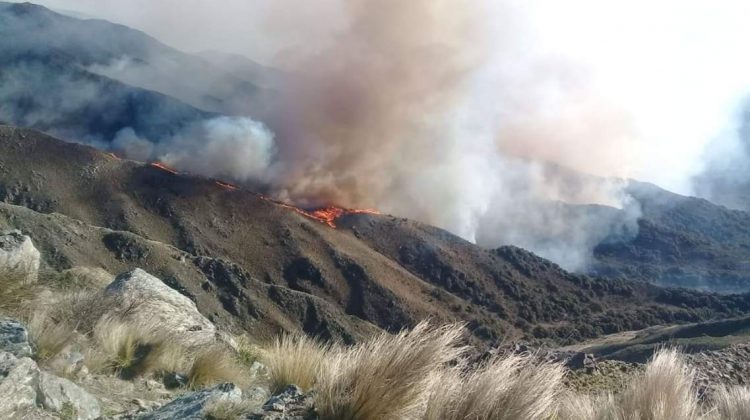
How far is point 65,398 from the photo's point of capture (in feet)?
20.0

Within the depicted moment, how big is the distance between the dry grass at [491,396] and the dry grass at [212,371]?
422cm

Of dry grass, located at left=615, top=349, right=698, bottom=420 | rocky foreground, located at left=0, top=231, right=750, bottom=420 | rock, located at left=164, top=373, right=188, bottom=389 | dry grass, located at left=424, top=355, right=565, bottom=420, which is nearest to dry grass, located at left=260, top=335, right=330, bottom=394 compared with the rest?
rocky foreground, located at left=0, top=231, right=750, bottom=420

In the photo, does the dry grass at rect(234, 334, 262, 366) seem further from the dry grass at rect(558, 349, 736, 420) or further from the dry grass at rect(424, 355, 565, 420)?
the dry grass at rect(424, 355, 565, 420)

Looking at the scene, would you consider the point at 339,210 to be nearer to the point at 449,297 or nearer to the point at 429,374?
the point at 449,297

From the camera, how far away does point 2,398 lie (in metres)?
4.98

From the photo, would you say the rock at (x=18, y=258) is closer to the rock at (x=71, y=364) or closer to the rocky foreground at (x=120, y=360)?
the rocky foreground at (x=120, y=360)

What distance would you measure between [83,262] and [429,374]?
282 feet

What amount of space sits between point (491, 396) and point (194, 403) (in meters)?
2.81

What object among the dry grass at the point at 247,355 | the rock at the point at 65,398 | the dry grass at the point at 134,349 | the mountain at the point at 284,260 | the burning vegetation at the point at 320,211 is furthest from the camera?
the burning vegetation at the point at 320,211

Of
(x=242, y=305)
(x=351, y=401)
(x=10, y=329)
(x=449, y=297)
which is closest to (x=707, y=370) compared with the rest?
(x=351, y=401)

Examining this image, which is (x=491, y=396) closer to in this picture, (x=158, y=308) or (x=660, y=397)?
(x=660, y=397)

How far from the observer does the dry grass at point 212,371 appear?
8664 millimetres

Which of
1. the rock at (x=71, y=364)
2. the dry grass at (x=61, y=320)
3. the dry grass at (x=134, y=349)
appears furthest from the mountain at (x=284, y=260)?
the rock at (x=71, y=364)

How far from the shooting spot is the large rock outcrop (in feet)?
17.0
